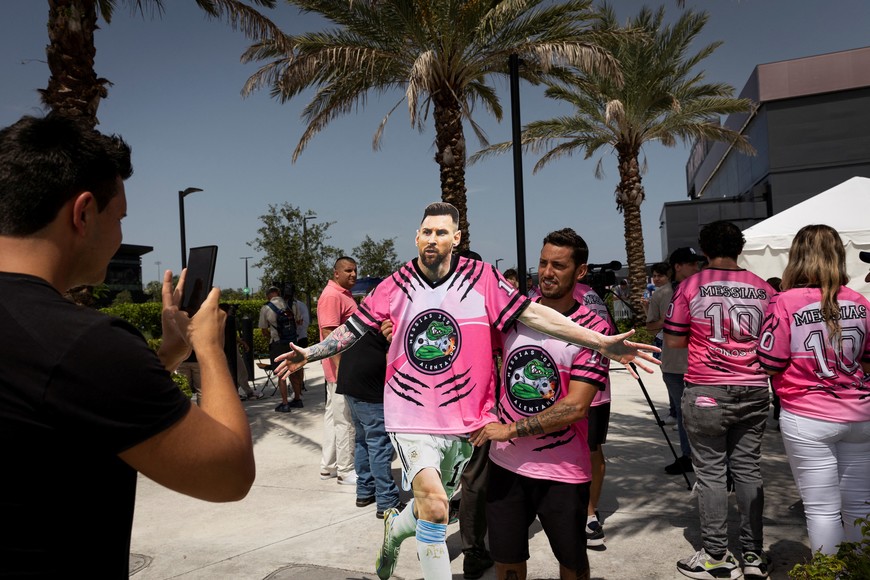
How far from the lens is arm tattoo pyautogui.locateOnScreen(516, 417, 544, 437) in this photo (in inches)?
Result: 113

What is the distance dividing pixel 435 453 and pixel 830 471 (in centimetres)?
215

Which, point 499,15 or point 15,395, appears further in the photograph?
point 499,15

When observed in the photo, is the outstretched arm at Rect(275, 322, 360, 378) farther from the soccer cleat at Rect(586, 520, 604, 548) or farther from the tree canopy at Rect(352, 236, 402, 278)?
the tree canopy at Rect(352, 236, 402, 278)

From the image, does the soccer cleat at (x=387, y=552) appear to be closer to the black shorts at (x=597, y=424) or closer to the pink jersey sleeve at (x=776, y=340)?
the black shorts at (x=597, y=424)

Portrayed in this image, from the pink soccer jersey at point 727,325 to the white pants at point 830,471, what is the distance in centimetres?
49

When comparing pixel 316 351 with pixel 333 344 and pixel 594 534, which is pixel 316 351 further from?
pixel 594 534

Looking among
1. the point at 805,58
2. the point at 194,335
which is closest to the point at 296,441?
the point at 194,335

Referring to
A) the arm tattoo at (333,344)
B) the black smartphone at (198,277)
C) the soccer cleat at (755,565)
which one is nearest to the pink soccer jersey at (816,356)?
the soccer cleat at (755,565)

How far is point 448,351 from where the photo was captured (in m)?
3.12

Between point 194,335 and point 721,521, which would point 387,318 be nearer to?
point 194,335

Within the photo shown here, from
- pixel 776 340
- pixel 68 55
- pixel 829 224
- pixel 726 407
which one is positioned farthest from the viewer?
pixel 829 224

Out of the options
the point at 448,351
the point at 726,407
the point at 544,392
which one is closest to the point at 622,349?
the point at 544,392

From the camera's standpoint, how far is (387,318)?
3.41 metres

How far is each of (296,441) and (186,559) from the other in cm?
365
